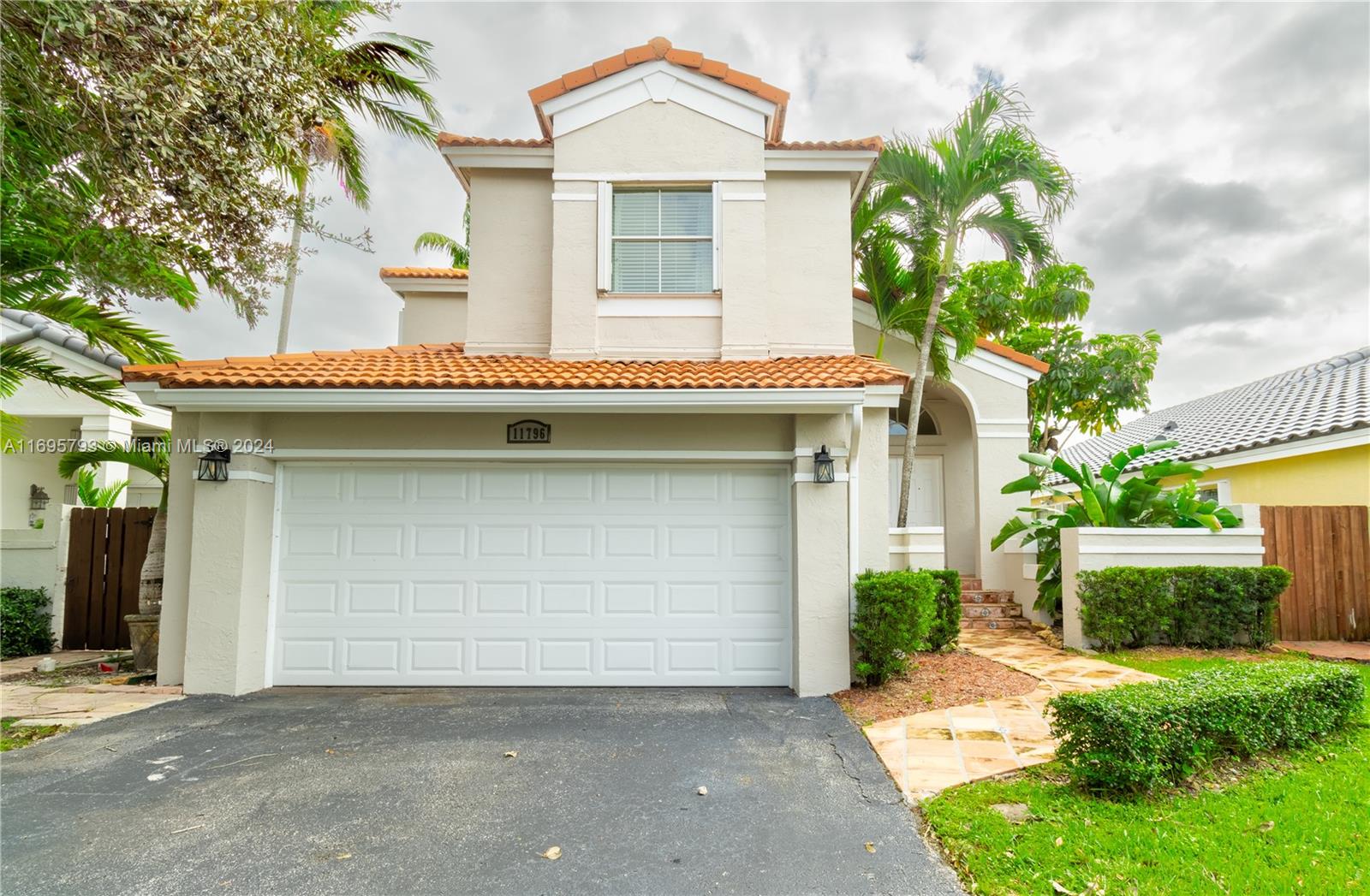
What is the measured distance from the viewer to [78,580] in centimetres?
975

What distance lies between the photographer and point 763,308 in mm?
8852

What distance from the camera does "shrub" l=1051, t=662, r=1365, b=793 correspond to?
418 cm

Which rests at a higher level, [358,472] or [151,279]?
[151,279]

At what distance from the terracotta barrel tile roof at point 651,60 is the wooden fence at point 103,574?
26.8 ft

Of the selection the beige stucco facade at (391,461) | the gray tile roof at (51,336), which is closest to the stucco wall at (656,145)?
the beige stucco facade at (391,461)

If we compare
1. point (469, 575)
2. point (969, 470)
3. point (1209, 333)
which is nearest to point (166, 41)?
point (469, 575)

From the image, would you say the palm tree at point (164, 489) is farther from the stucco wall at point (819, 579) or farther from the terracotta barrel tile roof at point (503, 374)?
the stucco wall at point (819, 579)

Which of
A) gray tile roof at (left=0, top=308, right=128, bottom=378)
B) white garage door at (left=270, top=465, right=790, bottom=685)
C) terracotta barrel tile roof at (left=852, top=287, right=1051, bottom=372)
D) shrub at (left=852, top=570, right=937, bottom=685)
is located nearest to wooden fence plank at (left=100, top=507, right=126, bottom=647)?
gray tile roof at (left=0, top=308, right=128, bottom=378)

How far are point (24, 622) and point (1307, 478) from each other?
779 inches

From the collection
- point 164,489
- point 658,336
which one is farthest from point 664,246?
point 164,489

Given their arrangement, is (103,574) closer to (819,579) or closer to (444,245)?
(819,579)

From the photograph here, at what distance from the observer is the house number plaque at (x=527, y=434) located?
24.9 ft

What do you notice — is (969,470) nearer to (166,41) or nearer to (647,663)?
(647,663)

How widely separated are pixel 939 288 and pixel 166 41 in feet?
32.4
